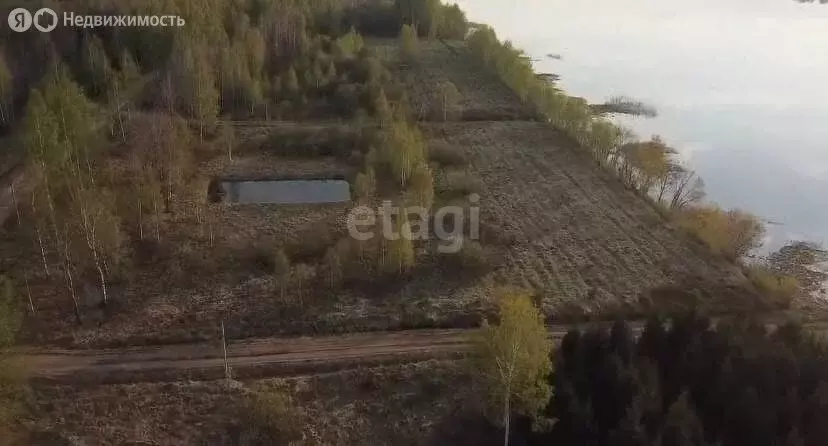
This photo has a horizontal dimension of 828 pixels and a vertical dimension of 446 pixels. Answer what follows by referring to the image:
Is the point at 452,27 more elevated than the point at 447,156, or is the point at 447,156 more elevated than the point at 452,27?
the point at 452,27

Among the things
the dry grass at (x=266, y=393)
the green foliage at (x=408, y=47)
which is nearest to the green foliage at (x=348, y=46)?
the green foliage at (x=408, y=47)

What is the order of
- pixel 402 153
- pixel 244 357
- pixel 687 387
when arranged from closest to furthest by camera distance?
pixel 687 387, pixel 244 357, pixel 402 153

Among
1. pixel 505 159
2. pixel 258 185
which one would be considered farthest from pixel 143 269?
pixel 505 159

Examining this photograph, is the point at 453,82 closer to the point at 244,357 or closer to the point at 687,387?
the point at 244,357

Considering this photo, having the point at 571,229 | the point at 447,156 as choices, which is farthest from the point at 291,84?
the point at 571,229

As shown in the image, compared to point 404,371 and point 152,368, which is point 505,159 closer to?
point 404,371

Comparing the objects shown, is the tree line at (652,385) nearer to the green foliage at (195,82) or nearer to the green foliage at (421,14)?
the green foliage at (195,82)
